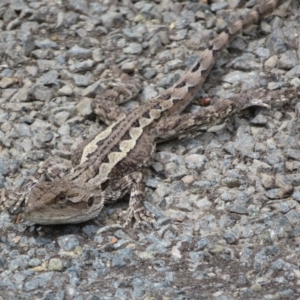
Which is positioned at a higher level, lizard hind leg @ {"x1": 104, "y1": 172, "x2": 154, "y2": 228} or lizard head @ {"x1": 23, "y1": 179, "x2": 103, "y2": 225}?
lizard head @ {"x1": 23, "y1": 179, "x2": 103, "y2": 225}

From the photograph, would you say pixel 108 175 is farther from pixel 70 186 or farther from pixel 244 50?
pixel 244 50

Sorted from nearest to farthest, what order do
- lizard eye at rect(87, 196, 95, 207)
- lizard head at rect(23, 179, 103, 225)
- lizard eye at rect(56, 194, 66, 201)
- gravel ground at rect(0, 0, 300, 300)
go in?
1. gravel ground at rect(0, 0, 300, 300)
2. lizard head at rect(23, 179, 103, 225)
3. lizard eye at rect(56, 194, 66, 201)
4. lizard eye at rect(87, 196, 95, 207)

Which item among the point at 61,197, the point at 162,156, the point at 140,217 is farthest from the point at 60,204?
the point at 162,156

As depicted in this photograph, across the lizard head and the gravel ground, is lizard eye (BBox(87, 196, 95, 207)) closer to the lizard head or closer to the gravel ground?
the lizard head

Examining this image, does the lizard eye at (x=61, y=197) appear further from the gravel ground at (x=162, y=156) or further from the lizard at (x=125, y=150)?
the gravel ground at (x=162, y=156)

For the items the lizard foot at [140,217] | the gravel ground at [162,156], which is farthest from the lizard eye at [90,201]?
the lizard foot at [140,217]

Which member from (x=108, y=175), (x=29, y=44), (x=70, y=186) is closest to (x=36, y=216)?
(x=70, y=186)

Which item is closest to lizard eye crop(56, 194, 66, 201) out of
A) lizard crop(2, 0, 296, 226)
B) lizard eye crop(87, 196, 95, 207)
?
lizard crop(2, 0, 296, 226)
